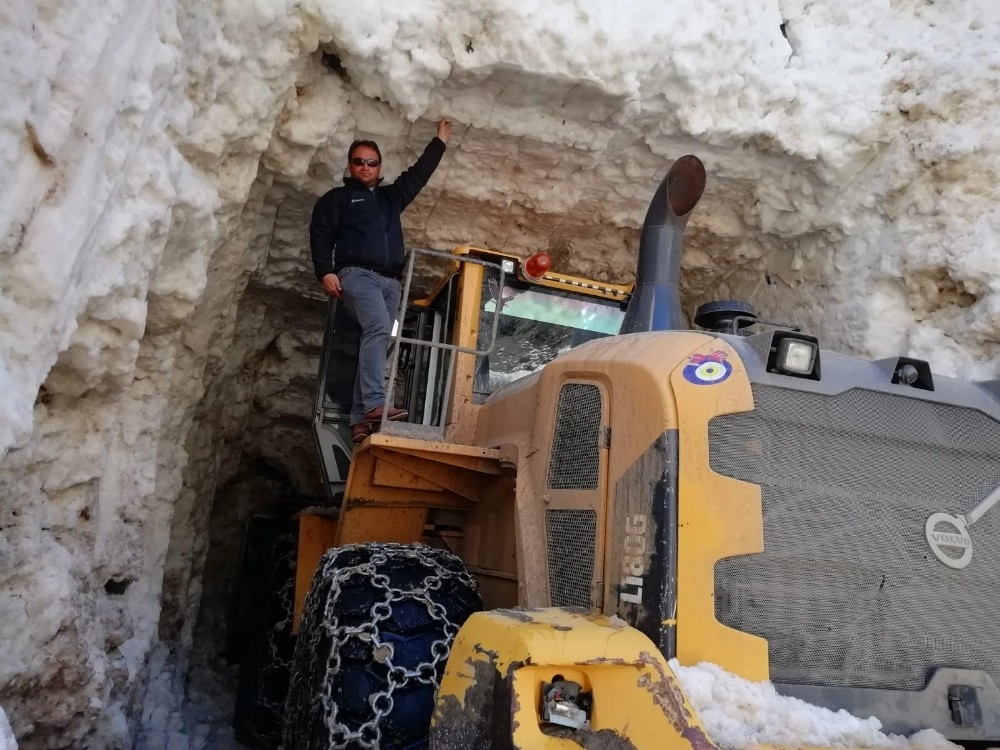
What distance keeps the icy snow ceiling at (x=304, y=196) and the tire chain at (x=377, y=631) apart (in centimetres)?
95

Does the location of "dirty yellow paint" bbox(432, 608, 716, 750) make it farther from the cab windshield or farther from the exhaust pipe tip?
the exhaust pipe tip

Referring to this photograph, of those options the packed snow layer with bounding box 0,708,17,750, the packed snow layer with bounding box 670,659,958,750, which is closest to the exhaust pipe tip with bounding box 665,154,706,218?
the packed snow layer with bounding box 670,659,958,750

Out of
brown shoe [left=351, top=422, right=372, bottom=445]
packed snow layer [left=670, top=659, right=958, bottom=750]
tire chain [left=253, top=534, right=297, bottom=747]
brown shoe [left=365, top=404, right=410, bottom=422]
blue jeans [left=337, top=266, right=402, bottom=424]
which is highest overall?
blue jeans [left=337, top=266, right=402, bottom=424]

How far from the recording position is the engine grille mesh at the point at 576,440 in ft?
8.41

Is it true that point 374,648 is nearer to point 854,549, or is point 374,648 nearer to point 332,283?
point 854,549

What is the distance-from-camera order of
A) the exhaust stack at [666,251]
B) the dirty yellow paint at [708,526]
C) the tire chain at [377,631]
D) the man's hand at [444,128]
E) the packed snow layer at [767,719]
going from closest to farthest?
the packed snow layer at [767,719] < the dirty yellow paint at [708,526] < the tire chain at [377,631] < the exhaust stack at [666,251] < the man's hand at [444,128]

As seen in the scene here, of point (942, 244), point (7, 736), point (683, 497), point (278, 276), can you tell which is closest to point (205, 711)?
point (278, 276)

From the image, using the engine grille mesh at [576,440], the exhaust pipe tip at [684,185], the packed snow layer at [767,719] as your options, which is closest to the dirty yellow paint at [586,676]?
the packed snow layer at [767,719]

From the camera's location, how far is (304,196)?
5.04 m

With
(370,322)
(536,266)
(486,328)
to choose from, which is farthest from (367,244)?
(536,266)

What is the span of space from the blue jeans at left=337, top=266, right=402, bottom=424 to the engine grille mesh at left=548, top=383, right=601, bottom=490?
1.34m

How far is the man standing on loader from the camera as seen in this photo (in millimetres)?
3992

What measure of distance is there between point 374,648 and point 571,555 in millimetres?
664

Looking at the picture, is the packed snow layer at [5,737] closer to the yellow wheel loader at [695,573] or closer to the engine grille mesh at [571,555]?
the yellow wheel loader at [695,573]
